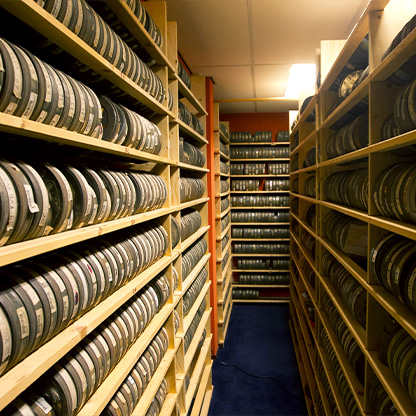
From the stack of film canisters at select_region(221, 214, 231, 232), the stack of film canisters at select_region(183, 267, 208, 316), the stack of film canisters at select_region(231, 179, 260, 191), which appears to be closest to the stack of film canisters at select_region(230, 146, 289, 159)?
the stack of film canisters at select_region(231, 179, 260, 191)

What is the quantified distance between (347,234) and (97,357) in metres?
1.56

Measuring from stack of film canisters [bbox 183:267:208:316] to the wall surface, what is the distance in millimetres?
3843

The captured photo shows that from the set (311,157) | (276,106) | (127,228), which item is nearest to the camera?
(127,228)

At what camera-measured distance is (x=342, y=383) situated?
2021 millimetres

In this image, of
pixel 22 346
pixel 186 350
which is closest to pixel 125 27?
pixel 22 346

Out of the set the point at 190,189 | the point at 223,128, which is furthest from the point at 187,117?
the point at 223,128

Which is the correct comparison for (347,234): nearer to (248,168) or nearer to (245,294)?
(248,168)

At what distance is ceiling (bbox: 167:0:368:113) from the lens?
2.53m

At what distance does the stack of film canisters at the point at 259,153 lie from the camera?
6.04 metres

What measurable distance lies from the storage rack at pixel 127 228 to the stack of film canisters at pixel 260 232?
286 cm

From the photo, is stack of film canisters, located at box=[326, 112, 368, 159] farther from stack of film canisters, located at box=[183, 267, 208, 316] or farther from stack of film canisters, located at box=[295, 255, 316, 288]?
stack of film canisters, located at box=[183, 267, 208, 316]

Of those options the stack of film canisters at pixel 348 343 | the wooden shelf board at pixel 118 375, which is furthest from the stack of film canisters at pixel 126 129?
the stack of film canisters at pixel 348 343

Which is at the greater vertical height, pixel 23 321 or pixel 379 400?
pixel 23 321

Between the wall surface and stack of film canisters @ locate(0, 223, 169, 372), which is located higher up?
the wall surface
